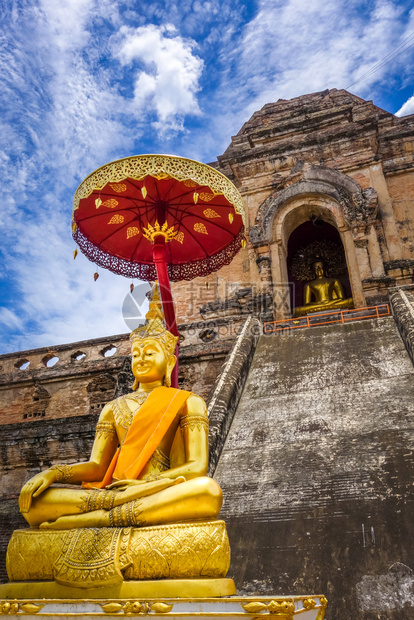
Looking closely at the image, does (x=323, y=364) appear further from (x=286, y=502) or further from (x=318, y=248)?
(x=318, y=248)

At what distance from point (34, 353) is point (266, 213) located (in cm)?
620

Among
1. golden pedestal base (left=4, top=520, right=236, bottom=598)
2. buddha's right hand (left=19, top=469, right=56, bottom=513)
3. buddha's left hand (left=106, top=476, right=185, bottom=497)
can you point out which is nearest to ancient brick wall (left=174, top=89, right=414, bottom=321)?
buddha's left hand (left=106, top=476, right=185, bottom=497)

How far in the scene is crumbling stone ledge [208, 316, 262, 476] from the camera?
181 inches

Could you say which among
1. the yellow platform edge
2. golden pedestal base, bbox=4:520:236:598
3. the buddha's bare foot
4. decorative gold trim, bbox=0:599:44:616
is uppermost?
the buddha's bare foot

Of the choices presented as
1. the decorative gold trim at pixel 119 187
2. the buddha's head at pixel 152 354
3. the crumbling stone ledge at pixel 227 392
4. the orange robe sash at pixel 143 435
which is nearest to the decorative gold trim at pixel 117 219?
the decorative gold trim at pixel 119 187

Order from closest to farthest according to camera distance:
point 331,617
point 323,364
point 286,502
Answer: point 331,617 < point 286,502 < point 323,364

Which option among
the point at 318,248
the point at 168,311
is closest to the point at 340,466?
the point at 168,311

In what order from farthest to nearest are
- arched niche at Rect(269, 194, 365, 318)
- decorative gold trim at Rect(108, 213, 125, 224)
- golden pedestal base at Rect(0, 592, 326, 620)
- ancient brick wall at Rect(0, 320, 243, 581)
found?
arched niche at Rect(269, 194, 365, 318) → decorative gold trim at Rect(108, 213, 125, 224) → ancient brick wall at Rect(0, 320, 243, 581) → golden pedestal base at Rect(0, 592, 326, 620)

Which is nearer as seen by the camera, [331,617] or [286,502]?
[331,617]

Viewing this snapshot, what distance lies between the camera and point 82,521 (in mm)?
2359

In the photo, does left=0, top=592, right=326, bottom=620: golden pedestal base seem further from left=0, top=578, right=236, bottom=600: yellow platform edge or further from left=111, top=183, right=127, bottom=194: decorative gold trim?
left=111, top=183, right=127, bottom=194: decorative gold trim

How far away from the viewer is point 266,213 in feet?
36.0

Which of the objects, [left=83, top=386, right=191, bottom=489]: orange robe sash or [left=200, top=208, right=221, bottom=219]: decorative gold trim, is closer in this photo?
[left=83, top=386, right=191, bottom=489]: orange robe sash

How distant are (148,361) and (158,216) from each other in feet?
11.8
